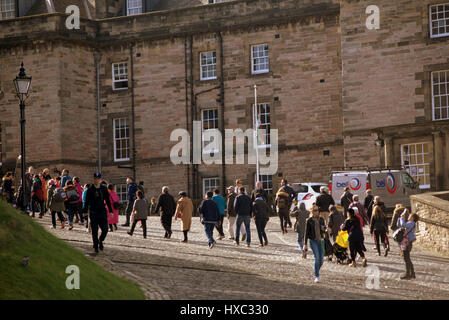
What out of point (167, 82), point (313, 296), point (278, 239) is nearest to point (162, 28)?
point (167, 82)

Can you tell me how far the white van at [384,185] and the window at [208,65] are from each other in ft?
42.6

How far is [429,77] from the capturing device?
133ft

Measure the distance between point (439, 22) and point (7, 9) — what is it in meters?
23.7

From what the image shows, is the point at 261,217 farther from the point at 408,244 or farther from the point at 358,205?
the point at 408,244

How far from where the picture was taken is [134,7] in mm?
52750

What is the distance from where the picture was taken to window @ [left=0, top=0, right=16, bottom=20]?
53.7 metres

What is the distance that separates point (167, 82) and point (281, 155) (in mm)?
6677

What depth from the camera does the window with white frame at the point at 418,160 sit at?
1561 inches

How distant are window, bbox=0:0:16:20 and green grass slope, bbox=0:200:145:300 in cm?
3681

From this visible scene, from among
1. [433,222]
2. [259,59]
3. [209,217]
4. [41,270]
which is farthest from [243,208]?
[259,59]

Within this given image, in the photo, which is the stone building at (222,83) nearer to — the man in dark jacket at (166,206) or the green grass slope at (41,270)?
the man in dark jacket at (166,206)

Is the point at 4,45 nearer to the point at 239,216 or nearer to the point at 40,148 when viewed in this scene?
the point at 40,148

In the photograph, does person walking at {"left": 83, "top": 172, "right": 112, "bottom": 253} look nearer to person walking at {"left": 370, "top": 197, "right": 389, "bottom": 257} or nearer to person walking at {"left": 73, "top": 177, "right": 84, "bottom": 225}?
person walking at {"left": 370, "top": 197, "right": 389, "bottom": 257}

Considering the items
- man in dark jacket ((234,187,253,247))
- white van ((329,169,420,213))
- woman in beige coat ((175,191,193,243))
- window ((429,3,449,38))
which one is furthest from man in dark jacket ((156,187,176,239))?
window ((429,3,449,38))
